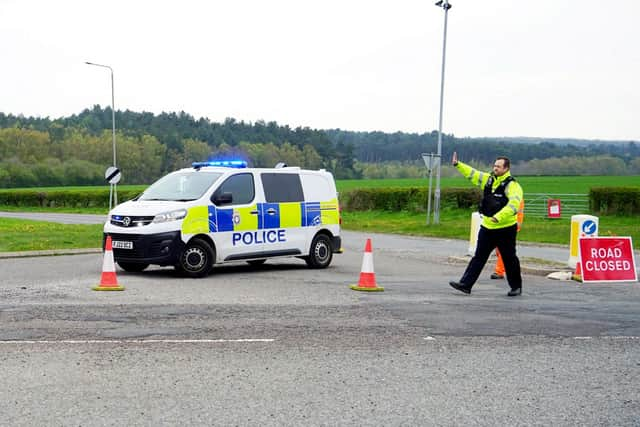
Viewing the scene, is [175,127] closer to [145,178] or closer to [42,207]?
[145,178]

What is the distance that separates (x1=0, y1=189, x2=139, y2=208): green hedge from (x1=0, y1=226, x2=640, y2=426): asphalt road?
5429cm

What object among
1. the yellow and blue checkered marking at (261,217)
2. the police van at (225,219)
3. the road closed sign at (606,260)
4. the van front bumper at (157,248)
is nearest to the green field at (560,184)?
the yellow and blue checkered marking at (261,217)

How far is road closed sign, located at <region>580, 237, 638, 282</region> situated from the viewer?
15180mm

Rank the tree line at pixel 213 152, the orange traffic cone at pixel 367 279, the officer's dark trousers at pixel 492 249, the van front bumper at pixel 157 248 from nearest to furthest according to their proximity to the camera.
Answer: the officer's dark trousers at pixel 492 249 → the orange traffic cone at pixel 367 279 → the van front bumper at pixel 157 248 → the tree line at pixel 213 152

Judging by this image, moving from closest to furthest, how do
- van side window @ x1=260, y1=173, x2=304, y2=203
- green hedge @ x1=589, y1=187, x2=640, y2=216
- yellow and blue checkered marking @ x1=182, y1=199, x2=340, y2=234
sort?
yellow and blue checkered marking @ x1=182, y1=199, x2=340, y2=234 → van side window @ x1=260, y1=173, x2=304, y2=203 → green hedge @ x1=589, y1=187, x2=640, y2=216

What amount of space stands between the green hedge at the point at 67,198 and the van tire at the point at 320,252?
1947 inches

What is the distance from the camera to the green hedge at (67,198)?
66.8 m

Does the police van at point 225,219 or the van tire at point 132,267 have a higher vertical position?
the police van at point 225,219

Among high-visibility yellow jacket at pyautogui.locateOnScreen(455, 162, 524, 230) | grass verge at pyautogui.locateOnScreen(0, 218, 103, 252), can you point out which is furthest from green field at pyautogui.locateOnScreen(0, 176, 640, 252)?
high-visibility yellow jacket at pyautogui.locateOnScreen(455, 162, 524, 230)

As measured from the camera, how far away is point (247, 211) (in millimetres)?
15297

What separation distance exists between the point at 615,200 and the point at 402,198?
11430 millimetres

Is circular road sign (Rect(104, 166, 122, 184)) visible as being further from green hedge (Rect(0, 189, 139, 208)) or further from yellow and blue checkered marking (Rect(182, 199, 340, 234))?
green hedge (Rect(0, 189, 139, 208))

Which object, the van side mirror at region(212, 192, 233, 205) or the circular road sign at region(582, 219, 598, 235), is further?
the circular road sign at region(582, 219, 598, 235)

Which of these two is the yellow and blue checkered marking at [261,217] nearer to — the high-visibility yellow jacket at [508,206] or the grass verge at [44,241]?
the high-visibility yellow jacket at [508,206]
